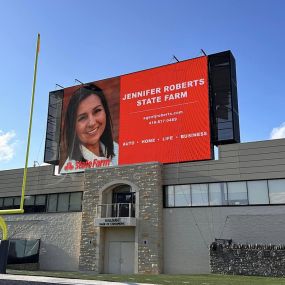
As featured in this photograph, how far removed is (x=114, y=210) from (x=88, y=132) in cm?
778

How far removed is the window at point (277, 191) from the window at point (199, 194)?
13.8ft

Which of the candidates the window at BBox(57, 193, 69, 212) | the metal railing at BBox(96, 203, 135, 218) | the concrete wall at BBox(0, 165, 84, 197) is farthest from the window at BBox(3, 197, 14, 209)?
the metal railing at BBox(96, 203, 135, 218)

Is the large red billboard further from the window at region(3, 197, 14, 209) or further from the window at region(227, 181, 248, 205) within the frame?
the window at region(3, 197, 14, 209)

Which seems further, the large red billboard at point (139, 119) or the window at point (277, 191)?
the large red billboard at point (139, 119)

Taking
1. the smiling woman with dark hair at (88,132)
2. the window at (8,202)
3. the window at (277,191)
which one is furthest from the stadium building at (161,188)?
the window at (8,202)

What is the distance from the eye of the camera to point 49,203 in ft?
105

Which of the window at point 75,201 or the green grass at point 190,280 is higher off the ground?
the window at point 75,201

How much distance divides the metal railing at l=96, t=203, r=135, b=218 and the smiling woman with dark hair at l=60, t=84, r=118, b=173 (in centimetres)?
373

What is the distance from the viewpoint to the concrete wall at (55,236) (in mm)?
29172

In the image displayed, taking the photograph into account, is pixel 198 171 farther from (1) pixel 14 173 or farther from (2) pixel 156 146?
(1) pixel 14 173

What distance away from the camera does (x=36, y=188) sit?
33156 millimetres

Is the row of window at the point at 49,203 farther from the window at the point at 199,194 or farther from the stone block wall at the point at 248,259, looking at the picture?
the stone block wall at the point at 248,259

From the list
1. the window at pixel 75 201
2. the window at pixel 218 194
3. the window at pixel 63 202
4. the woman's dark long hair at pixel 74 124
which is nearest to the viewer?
the window at pixel 218 194

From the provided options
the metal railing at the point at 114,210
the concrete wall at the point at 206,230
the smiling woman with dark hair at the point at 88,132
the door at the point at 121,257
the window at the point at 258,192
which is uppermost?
the smiling woman with dark hair at the point at 88,132
